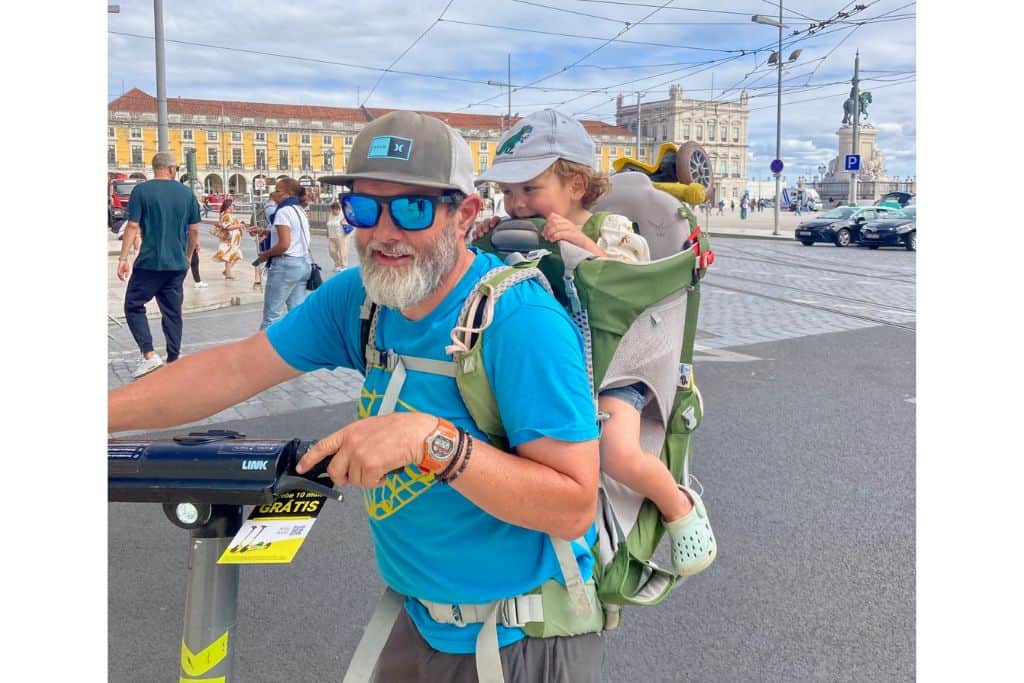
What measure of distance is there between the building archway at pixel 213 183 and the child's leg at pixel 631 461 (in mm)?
114389

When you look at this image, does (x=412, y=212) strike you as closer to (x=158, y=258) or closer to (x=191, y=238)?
(x=158, y=258)

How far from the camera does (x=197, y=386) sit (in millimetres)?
1803

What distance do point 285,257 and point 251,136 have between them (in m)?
106

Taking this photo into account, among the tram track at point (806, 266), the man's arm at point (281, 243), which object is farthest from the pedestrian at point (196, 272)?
the tram track at point (806, 266)

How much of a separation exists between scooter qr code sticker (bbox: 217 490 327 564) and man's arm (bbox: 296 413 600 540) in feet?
0.26

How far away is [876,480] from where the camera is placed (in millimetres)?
5105

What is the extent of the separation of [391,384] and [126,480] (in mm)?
474

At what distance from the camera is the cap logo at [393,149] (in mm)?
1578

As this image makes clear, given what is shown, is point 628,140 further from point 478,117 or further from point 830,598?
point 830,598

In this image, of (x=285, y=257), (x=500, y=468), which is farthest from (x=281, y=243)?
(x=500, y=468)

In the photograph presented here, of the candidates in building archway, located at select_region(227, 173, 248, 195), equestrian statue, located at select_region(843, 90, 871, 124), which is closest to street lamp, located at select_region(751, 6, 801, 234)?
equestrian statue, located at select_region(843, 90, 871, 124)

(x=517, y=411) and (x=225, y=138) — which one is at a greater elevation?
(x=225, y=138)

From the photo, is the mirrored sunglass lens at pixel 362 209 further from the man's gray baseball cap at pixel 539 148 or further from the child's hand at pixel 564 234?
the man's gray baseball cap at pixel 539 148

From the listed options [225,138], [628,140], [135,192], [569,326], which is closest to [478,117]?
[628,140]
